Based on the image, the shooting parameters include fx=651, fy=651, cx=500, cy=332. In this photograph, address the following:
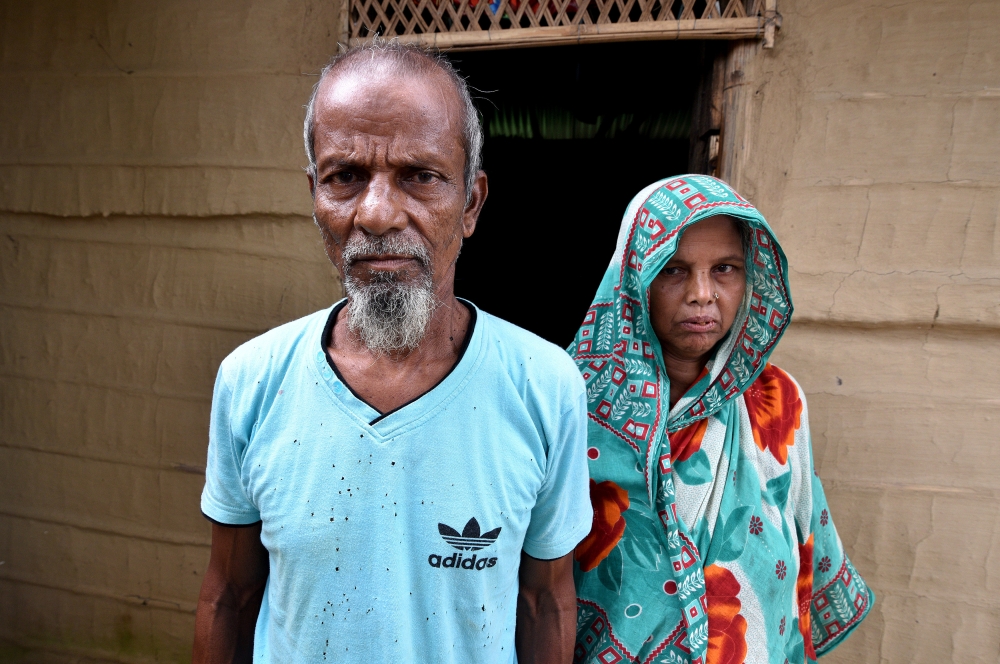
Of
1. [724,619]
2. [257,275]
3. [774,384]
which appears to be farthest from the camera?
[257,275]

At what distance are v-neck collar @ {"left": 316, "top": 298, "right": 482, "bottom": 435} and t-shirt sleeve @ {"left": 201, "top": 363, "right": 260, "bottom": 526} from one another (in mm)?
198

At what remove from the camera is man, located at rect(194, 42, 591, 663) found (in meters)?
1.14

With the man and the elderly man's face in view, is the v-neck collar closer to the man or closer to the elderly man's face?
the man

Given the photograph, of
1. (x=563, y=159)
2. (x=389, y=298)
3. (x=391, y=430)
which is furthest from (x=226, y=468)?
(x=563, y=159)

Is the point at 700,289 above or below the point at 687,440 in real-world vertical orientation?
above

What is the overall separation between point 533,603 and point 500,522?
10.8 inches

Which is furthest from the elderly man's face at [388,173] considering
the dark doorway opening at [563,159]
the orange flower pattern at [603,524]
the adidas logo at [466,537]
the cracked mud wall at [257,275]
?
the dark doorway opening at [563,159]

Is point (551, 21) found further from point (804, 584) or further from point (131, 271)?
point (131, 271)

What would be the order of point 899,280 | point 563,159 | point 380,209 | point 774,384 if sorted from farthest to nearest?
point 563,159, point 899,280, point 774,384, point 380,209

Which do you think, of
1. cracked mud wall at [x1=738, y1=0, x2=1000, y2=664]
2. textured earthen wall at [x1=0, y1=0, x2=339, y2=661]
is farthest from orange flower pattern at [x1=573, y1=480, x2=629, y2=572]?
textured earthen wall at [x1=0, y1=0, x2=339, y2=661]

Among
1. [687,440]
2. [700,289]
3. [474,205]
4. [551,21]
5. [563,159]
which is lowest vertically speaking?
[687,440]

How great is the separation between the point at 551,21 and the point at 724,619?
1.84 m

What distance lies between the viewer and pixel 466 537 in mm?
1162

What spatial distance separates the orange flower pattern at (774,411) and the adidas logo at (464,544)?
81 cm
